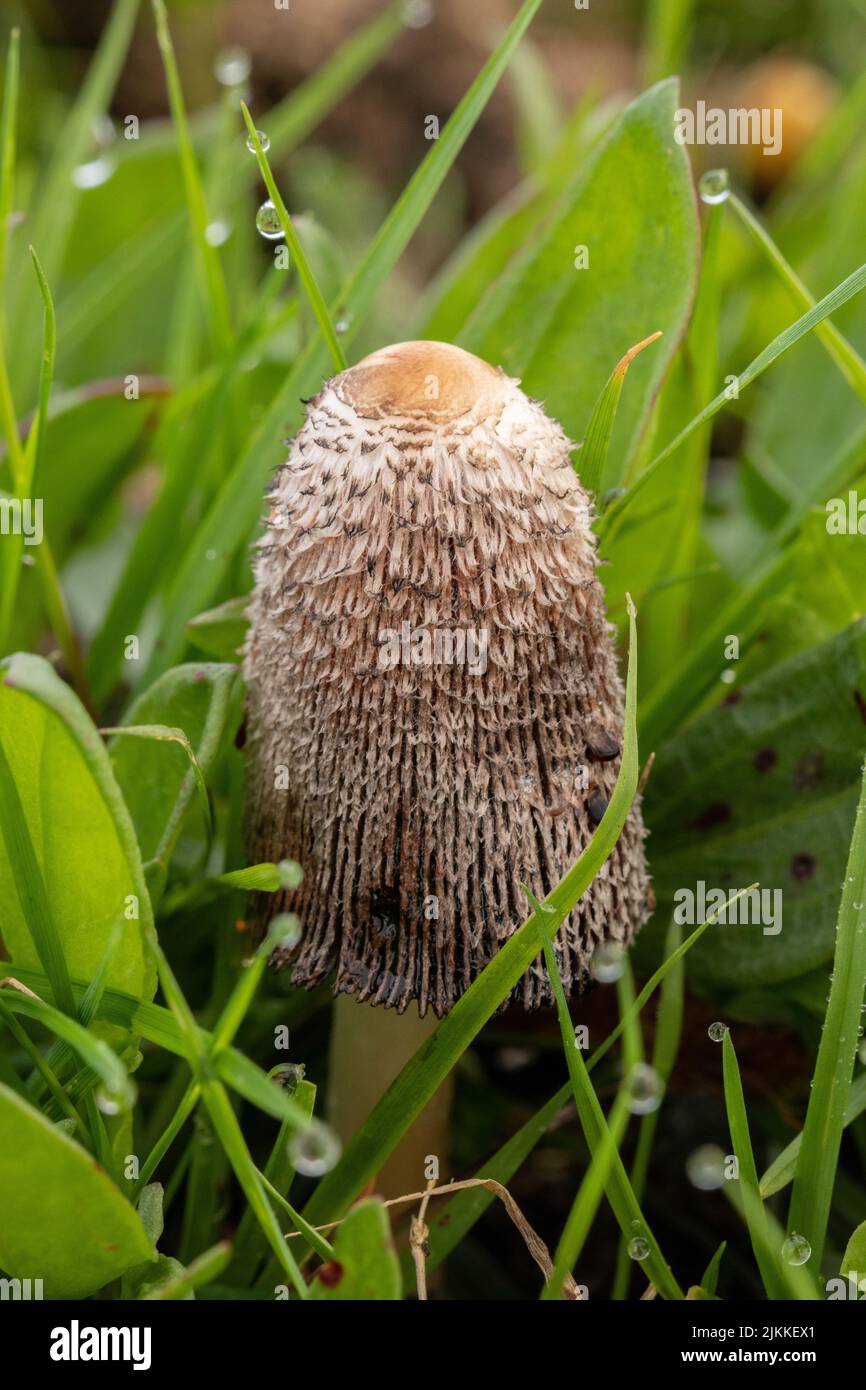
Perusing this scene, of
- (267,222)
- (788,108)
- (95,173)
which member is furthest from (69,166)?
(788,108)

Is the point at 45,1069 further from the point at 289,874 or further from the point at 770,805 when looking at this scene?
the point at 770,805

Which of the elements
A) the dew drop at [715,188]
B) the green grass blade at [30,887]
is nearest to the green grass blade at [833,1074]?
the green grass blade at [30,887]

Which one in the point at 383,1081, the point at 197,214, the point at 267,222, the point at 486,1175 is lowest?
the point at 486,1175

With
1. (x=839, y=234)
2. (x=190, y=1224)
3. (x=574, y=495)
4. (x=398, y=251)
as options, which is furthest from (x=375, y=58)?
(x=190, y=1224)

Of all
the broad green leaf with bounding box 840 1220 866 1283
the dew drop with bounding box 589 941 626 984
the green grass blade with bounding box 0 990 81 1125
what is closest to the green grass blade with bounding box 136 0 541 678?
the green grass blade with bounding box 0 990 81 1125

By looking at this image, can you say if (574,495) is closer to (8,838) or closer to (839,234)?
(8,838)
